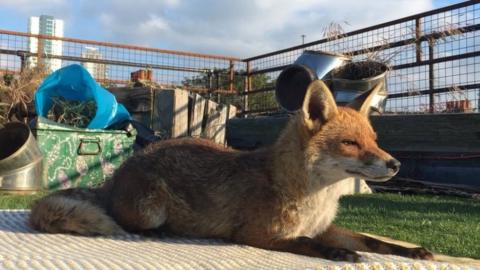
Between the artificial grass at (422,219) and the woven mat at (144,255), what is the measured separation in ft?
3.48

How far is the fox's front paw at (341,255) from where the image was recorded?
2430 mm

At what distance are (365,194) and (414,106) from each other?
258cm

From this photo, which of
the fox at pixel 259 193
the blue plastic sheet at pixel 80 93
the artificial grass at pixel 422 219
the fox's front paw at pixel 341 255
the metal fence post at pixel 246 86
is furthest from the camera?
the metal fence post at pixel 246 86

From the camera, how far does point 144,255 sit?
7.50 ft

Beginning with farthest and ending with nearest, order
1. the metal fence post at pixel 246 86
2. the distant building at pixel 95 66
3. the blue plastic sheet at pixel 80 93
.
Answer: the metal fence post at pixel 246 86 < the distant building at pixel 95 66 < the blue plastic sheet at pixel 80 93

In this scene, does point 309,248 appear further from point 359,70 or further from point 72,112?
point 72,112

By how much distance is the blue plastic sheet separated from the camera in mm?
6949

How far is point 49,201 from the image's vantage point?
3049 mm

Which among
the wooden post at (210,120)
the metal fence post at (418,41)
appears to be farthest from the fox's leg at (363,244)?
the metal fence post at (418,41)

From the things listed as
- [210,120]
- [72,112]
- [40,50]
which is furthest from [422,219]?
[40,50]

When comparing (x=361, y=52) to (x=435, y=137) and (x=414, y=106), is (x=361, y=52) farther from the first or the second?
(x=435, y=137)

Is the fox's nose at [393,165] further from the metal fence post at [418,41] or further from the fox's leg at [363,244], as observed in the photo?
the metal fence post at [418,41]

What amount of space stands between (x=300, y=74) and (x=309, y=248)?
15.3ft

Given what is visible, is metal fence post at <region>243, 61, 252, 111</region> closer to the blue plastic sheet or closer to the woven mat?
the blue plastic sheet
